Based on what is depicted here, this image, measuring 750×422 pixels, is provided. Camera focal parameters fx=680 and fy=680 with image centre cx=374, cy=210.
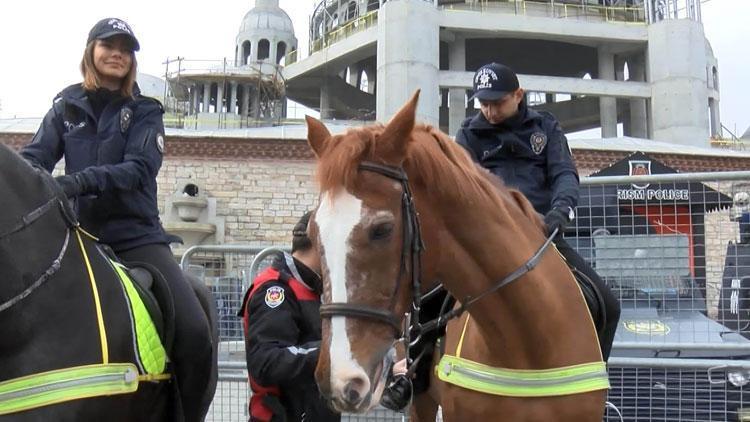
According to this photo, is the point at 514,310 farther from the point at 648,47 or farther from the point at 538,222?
the point at 648,47

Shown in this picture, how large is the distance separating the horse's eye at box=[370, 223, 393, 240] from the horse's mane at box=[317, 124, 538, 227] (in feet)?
0.55

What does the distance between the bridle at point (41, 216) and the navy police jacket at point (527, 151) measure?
7.07 ft

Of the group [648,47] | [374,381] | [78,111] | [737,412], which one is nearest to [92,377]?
[374,381]

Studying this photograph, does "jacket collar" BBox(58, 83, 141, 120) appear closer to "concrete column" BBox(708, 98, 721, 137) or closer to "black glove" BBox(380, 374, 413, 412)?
"black glove" BBox(380, 374, 413, 412)

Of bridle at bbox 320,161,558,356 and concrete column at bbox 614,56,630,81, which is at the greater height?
concrete column at bbox 614,56,630,81

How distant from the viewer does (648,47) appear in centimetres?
3428

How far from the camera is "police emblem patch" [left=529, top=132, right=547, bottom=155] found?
153 inches

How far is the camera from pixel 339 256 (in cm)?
229

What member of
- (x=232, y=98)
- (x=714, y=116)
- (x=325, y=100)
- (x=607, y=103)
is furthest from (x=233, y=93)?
(x=714, y=116)

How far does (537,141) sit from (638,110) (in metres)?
37.2

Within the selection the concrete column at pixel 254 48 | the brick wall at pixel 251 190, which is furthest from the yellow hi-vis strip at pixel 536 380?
the concrete column at pixel 254 48

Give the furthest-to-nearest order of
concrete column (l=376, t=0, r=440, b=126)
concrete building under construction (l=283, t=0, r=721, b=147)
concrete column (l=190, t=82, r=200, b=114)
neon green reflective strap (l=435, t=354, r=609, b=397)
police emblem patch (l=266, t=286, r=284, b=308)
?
concrete column (l=190, t=82, r=200, b=114), concrete building under construction (l=283, t=0, r=721, b=147), concrete column (l=376, t=0, r=440, b=126), police emblem patch (l=266, t=286, r=284, b=308), neon green reflective strap (l=435, t=354, r=609, b=397)

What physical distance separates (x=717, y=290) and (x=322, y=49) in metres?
35.4

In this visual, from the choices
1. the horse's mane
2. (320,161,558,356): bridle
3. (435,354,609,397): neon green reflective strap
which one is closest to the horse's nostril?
(320,161,558,356): bridle
